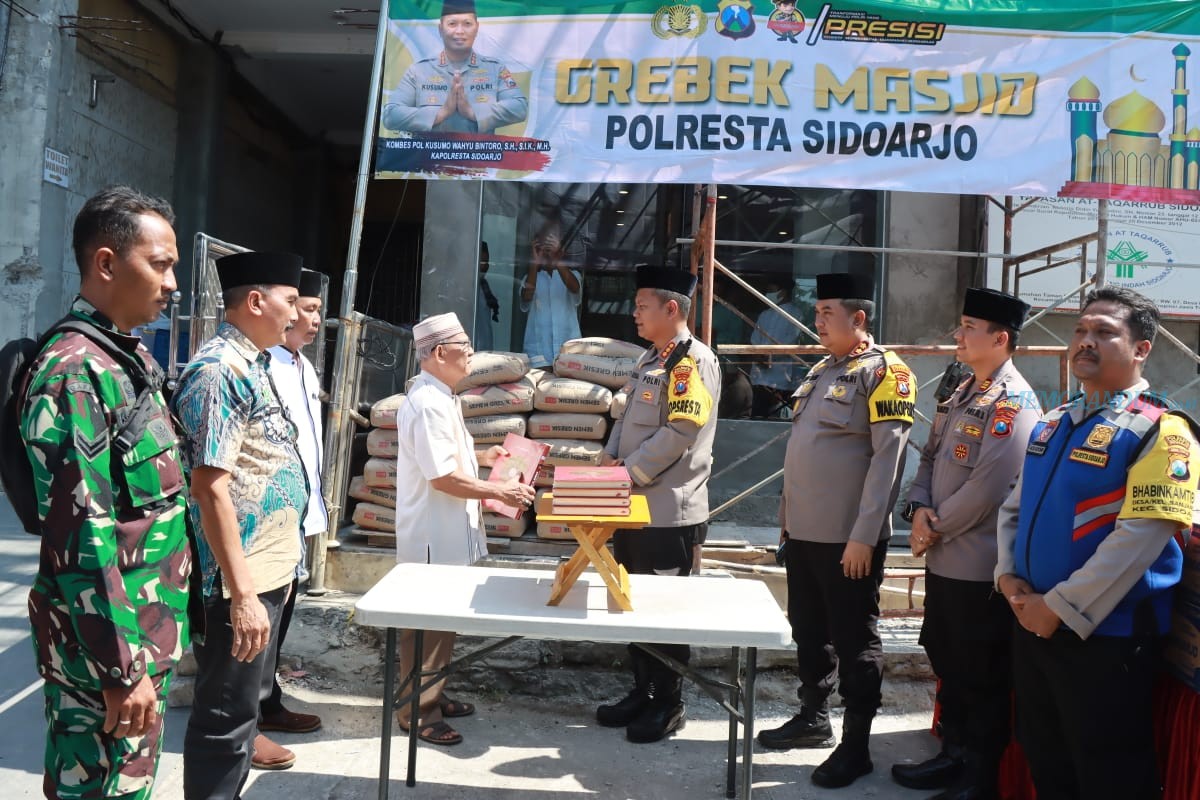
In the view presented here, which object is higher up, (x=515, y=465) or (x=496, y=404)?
(x=496, y=404)

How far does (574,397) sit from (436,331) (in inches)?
66.4

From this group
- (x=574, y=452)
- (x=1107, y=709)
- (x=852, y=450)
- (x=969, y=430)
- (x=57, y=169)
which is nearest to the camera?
(x=1107, y=709)

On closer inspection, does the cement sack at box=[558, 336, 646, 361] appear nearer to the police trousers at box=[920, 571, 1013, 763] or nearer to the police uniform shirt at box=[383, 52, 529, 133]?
the police uniform shirt at box=[383, 52, 529, 133]

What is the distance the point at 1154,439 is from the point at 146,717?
8.82 feet

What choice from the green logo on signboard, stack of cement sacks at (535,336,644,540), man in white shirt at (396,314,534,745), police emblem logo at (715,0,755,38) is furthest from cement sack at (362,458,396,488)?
the green logo on signboard

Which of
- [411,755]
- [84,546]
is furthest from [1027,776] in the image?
[84,546]

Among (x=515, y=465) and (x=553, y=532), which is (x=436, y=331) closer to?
(x=515, y=465)

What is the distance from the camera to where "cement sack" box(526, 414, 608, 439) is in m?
5.27

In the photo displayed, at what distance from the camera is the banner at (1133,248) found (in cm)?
730

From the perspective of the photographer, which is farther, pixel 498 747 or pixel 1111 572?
pixel 498 747

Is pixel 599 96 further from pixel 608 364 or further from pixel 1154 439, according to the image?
pixel 1154 439

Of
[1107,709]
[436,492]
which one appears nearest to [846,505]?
[1107,709]

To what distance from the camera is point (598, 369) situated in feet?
17.6

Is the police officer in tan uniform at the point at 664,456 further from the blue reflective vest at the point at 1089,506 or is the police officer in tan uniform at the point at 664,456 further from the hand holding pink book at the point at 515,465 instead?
the blue reflective vest at the point at 1089,506
